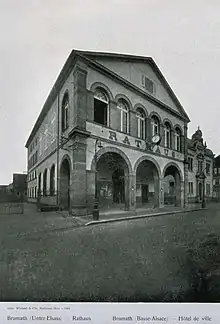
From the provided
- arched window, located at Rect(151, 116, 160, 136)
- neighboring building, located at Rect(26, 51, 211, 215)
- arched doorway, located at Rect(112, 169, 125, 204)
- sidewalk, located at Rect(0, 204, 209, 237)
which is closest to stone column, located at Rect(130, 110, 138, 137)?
neighboring building, located at Rect(26, 51, 211, 215)

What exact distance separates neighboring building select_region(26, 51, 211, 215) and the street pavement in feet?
0.45

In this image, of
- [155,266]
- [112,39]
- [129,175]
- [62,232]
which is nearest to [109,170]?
[129,175]

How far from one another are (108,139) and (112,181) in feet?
0.72

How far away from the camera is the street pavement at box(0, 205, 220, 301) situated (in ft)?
4.59

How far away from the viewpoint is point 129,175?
4.91ft

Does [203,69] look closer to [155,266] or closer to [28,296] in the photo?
[155,266]

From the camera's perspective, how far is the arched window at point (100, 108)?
1.43 meters

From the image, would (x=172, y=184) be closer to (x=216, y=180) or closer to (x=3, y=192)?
(x=216, y=180)

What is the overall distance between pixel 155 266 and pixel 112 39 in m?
1.22

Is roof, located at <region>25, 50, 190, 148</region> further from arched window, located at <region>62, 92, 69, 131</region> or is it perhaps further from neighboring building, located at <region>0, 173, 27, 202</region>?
neighboring building, located at <region>0, 173, 27, 202</region>

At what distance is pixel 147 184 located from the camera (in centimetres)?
152

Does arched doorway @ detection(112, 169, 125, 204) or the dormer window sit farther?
the dormer window

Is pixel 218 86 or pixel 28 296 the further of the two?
pixel 218 86

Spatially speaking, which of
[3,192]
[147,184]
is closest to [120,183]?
[147,184]
